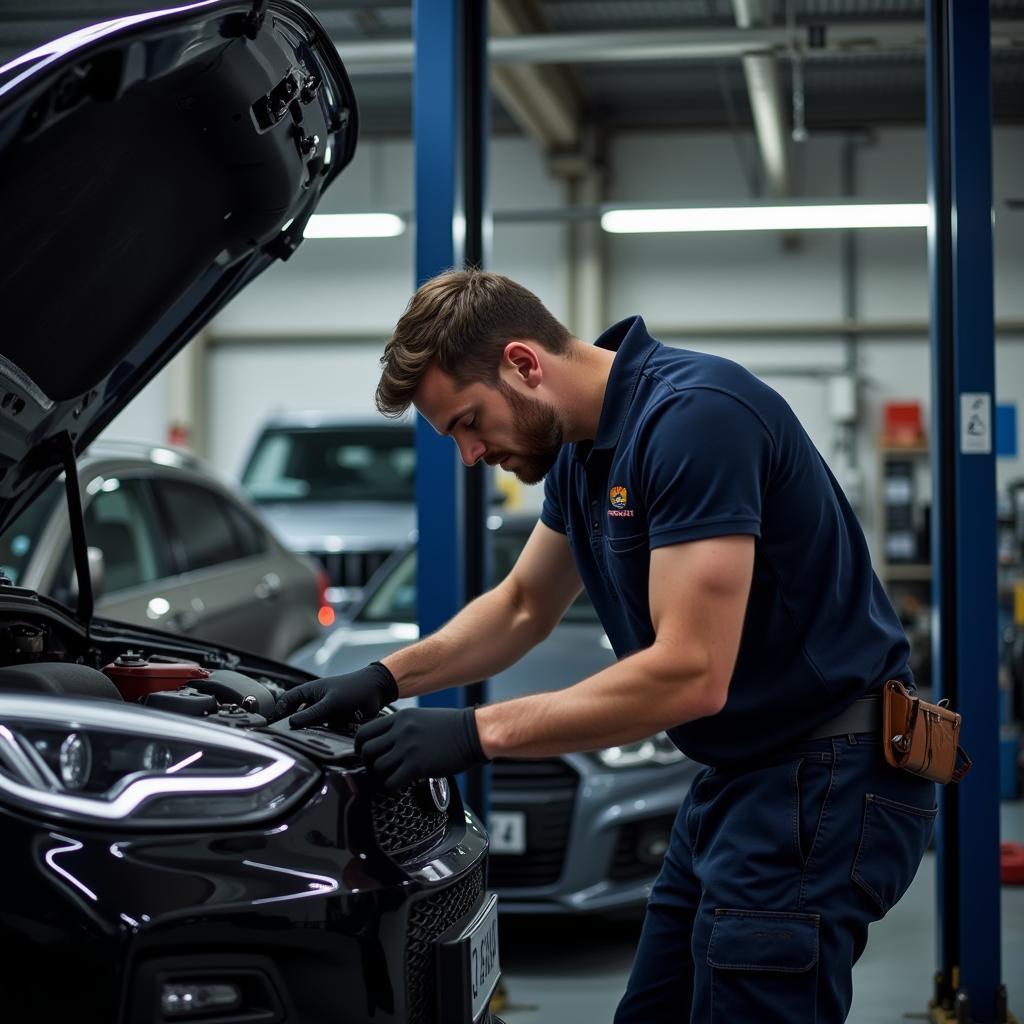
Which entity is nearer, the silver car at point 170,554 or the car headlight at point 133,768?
the car headlight at point 133,768

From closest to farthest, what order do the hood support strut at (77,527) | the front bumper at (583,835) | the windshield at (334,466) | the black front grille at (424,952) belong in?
the black front grille at (424,952) < the hood support strut at (77,527) < the front bumper at (583,835) < the windshield at (334,466)

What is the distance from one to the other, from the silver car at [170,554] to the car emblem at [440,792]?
7.05ft

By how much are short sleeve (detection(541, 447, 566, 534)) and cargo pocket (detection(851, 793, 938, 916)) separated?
0.70 meters

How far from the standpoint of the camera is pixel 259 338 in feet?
45.2

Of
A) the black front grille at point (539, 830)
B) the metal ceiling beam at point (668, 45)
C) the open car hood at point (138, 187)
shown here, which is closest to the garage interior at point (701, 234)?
the metal ceiling beam at point (668, 45)

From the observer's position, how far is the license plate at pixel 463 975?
5.86 feet

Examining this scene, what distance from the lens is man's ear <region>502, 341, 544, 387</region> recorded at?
6.55 ft

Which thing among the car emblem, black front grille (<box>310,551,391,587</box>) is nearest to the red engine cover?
the car emblem

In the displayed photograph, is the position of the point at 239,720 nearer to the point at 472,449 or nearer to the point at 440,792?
the point at 440,792

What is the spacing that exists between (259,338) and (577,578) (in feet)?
38.8

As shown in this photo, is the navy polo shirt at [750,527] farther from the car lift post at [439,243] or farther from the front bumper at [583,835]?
the front bumper at [583,835]

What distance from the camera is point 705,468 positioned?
1.77 m

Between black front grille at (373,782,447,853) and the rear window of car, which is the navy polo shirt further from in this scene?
the rear window of car

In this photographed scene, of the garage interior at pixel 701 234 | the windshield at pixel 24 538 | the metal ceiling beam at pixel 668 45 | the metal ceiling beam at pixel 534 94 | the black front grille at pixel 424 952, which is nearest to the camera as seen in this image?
the black front grille at pixel 424 952
